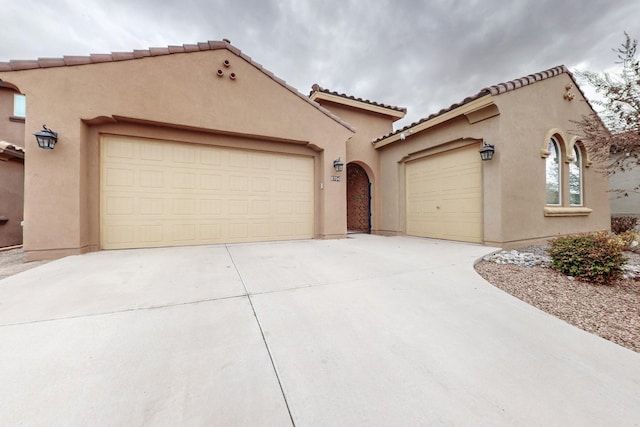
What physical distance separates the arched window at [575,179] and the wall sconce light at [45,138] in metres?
13.4

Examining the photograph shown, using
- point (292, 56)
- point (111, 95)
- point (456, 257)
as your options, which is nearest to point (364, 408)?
point (456, 257)


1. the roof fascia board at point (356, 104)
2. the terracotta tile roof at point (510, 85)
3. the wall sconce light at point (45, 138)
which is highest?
the roof fascia board at point (356, 104)

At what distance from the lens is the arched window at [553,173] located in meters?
6.70

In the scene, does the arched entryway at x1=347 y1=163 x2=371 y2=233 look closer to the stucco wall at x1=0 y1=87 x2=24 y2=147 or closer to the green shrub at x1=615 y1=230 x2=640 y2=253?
the green shrub at x1=615 y1=230 x2=640 y2=253

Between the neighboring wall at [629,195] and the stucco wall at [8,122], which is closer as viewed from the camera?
the stucco wall at [8,122]

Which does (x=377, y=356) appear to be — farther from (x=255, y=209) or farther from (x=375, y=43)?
(x=375, y=43)

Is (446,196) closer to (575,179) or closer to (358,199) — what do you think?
(358,199)

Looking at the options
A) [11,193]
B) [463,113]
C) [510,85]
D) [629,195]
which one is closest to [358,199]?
[463,113]

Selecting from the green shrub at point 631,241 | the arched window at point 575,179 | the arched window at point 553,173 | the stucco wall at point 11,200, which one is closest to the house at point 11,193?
the stucco wall at point 11,200

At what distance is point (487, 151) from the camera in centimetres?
547

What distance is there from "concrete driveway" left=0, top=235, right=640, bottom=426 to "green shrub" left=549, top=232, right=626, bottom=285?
79.5 inches

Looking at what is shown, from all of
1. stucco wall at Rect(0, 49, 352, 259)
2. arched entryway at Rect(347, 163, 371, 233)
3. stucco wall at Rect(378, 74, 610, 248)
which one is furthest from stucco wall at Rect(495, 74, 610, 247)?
stucco wall at Rect(0, 49, 352, 259)

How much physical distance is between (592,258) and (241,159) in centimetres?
725

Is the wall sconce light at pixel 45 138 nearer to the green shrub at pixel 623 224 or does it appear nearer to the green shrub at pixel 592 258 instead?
the green shrub at pixel 592 258
